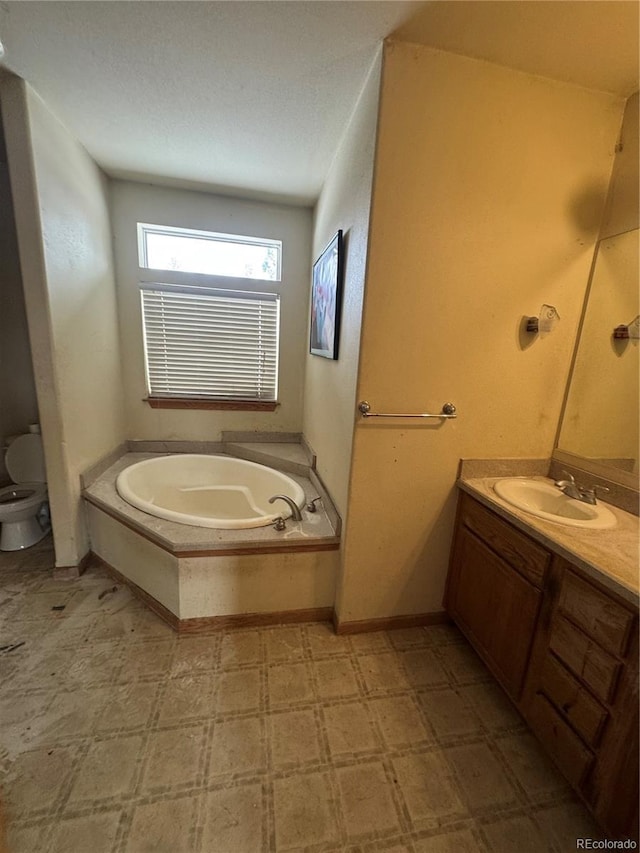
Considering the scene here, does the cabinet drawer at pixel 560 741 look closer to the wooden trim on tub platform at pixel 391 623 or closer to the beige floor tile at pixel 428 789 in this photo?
the beige floor tile at pixel 428 789

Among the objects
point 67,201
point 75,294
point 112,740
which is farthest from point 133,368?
point 112,740

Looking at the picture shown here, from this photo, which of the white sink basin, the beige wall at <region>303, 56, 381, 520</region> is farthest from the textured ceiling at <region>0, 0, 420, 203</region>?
the white sink basin

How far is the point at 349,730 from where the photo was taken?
1.25 m

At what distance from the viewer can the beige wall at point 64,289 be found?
4.99 ft

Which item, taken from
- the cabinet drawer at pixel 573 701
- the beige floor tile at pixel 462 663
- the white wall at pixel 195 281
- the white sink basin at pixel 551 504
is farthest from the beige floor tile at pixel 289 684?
the white wall at pixel 195 281

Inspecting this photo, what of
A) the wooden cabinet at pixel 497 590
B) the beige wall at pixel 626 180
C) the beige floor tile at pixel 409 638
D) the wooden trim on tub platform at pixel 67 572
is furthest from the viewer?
the wooden trim on tub platform at pixel 67 572

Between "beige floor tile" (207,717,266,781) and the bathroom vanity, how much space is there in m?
0.97

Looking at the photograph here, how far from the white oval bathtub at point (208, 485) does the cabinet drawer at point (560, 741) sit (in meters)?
1.43

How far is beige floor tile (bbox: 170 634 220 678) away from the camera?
56.9 inches

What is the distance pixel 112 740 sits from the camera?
1166 mm

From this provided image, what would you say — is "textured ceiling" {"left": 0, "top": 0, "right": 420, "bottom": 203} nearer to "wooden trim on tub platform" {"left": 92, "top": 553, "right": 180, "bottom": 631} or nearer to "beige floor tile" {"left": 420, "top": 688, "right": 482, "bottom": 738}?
"wooden trim on tub platform" {"left": 92, "top": 553, "right": 180, "bottom": 631}

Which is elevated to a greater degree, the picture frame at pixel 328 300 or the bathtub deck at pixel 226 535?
the picture frame at pixel 328 300

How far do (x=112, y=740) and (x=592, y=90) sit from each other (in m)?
3.07

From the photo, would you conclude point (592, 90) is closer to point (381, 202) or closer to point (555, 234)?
point (555, 234)
